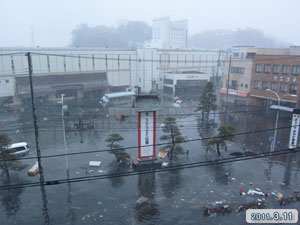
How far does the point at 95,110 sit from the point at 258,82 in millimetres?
23487

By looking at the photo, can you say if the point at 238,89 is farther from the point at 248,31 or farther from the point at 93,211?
the point at 248,31

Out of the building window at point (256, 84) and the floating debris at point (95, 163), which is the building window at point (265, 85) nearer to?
the building window at point (256, 84)

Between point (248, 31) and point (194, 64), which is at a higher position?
point (248, 31)

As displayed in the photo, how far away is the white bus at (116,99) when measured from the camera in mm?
34719

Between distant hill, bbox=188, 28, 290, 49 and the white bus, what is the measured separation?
123 metres

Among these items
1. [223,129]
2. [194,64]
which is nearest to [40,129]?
[223,129]

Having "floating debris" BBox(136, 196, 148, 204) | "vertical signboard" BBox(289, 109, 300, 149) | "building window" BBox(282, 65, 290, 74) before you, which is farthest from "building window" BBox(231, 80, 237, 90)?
"floating debris" BBox(136, 196, 148, 204)

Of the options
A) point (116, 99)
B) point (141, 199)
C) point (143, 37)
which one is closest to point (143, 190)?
point (141, 199)

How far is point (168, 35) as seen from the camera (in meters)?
102

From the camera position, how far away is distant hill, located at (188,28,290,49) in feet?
486

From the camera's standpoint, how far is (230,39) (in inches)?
6255

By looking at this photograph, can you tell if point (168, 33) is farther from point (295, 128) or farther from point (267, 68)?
point (295, 128)

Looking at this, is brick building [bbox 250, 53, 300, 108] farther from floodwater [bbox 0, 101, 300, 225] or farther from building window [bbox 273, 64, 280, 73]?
floodwater [bbox 0, 101, 300, 225]

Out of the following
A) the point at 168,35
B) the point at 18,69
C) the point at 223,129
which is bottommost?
the point at 223,129
